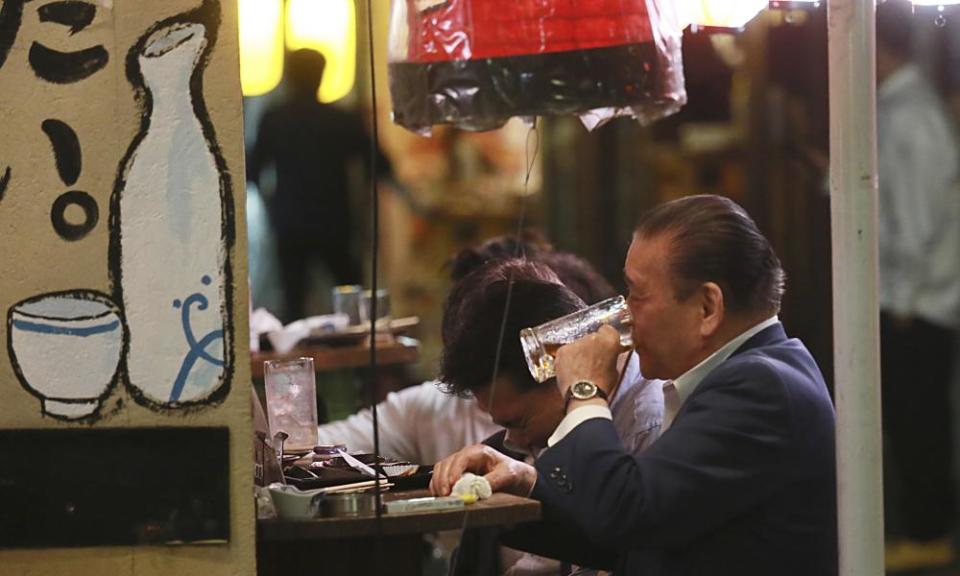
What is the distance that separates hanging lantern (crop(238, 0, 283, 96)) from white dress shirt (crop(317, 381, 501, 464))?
2.04 metres

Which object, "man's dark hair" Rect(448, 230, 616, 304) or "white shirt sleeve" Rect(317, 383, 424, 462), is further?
"white shirt sleeve" Rect(317, 383, 424, 462)

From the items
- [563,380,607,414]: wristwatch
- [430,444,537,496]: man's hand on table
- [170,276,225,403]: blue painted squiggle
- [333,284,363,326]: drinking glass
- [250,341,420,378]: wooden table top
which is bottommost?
[250,341,420,378]: wooden table top

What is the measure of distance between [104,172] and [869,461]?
5.23ft

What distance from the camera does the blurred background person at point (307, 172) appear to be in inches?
378

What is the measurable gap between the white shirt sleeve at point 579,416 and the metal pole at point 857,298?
1.89 feet

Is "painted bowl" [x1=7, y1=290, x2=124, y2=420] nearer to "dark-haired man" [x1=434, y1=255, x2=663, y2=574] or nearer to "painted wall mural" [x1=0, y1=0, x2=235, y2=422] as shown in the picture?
"painted wall mural" [x1=0, y1=0, x2=235, y2=422]

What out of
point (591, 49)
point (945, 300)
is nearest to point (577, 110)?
point (591, 49)

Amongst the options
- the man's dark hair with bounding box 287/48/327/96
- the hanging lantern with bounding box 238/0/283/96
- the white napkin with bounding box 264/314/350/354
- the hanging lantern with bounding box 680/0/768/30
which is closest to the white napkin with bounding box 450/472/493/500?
the hanging lantern with bounding box 680/0/768/30

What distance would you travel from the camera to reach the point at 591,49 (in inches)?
109

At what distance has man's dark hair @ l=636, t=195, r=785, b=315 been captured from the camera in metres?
3.16

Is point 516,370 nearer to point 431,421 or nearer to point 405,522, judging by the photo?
point 405,522

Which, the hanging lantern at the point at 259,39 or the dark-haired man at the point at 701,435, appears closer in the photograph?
the dark-haired man at the point at 701,435

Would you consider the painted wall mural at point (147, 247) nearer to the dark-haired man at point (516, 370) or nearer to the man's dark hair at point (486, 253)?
the dark-haired man at point (516, 370)

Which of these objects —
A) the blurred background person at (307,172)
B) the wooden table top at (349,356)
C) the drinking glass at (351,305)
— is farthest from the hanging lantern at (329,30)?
the wooden table top at (349,356)
